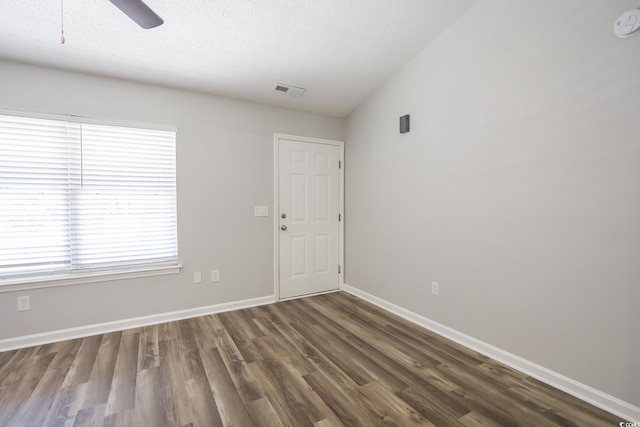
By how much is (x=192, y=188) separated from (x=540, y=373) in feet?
11.4

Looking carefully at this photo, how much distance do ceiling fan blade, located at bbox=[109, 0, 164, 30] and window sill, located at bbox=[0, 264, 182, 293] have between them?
7.48 ft

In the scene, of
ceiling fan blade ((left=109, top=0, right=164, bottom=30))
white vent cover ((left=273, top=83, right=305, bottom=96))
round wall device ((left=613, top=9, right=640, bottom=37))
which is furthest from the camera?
white vent cover ((left=273, top=83, right=305, bottom=96))

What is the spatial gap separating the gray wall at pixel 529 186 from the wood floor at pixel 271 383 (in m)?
0.40

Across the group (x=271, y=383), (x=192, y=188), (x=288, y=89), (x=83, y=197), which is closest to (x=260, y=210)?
(x=192, y=188)

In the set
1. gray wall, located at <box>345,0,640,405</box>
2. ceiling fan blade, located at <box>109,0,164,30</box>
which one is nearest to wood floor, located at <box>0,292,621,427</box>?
gray wall, located at <box>345,0,640,405</box>

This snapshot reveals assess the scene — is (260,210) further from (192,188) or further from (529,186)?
(529,186)

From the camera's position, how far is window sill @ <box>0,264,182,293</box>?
2.41m

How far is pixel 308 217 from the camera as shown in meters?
3.83

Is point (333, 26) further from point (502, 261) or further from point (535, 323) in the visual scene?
point (535, 323)

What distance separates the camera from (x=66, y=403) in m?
1.77

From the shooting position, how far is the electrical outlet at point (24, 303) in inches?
95.9

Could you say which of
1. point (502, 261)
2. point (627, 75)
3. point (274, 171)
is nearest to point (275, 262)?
point (274, 171)

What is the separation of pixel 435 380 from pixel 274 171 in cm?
270

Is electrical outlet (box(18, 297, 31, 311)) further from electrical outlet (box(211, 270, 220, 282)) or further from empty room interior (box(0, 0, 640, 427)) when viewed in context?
electrical outlet (box(211, 270, 220, 282))
